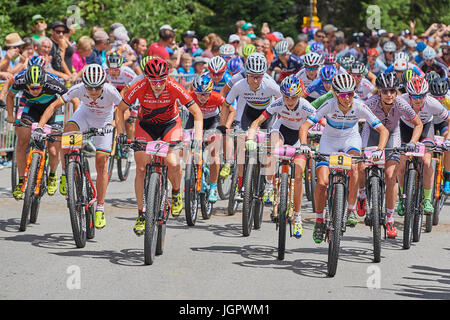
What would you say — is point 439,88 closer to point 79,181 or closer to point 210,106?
point 210,106

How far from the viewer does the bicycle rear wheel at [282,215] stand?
30.2ft

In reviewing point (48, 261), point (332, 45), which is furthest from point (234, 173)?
point (332, 45)

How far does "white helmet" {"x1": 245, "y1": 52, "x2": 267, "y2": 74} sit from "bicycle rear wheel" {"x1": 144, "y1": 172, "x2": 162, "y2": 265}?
3.16 m

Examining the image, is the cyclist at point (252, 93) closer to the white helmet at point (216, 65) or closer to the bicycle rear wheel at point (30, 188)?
the white helmet at point (216, 65)

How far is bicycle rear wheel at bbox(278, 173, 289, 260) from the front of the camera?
9.21 meters

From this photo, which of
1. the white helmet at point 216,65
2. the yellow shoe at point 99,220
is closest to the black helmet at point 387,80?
the white helmet at point 216,65

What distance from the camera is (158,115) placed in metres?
9.95

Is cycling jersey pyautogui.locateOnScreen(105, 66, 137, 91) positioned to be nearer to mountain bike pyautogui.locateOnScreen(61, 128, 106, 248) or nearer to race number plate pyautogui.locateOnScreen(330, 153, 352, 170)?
mountain bike pyautogui.locateOnScreen(61, 128, 106, 248)

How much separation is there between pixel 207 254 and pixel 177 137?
54.1 inches

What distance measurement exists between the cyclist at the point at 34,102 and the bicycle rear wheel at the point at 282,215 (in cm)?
311

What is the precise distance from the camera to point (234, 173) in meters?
11.6

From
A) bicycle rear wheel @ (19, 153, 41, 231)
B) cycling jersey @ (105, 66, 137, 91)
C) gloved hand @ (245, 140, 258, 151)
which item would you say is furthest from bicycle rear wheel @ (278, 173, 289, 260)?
cycling jersey @ (105, 66, 137, 91)

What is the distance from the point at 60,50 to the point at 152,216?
28.8 ft
